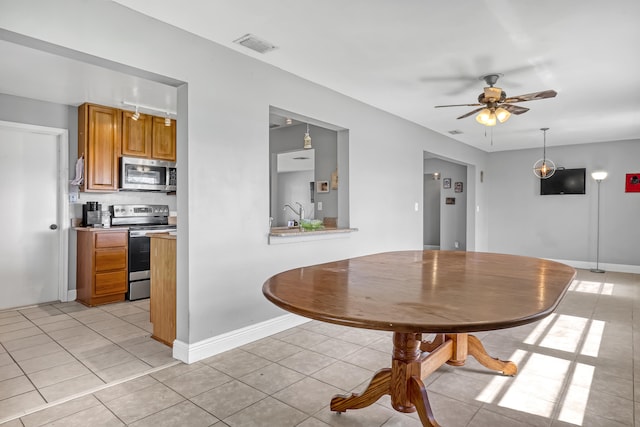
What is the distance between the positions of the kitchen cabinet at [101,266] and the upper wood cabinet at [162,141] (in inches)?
47.7

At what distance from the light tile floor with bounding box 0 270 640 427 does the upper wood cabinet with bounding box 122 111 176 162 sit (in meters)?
2.24

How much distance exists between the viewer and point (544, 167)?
6.97 m

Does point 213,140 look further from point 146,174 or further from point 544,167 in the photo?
point 544,167

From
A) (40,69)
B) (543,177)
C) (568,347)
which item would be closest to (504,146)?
(543,177)

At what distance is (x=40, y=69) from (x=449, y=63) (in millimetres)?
3627

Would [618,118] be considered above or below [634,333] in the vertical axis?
above

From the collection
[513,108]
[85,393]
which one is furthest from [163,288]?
[513,108]

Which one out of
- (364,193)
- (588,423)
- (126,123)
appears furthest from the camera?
(126,123)

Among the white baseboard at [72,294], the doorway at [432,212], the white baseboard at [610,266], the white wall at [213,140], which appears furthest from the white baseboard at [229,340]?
the doorway at [432,212]

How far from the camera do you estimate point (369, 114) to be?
447 centimetres

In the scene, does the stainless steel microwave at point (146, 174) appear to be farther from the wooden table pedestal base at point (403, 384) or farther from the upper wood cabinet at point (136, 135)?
the wooden table pedestal base at point (403, 384)

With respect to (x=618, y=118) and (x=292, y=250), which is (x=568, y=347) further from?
(x=618, y=118)

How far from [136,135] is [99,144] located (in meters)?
0.47

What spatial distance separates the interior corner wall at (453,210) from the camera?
7994 millimetres
